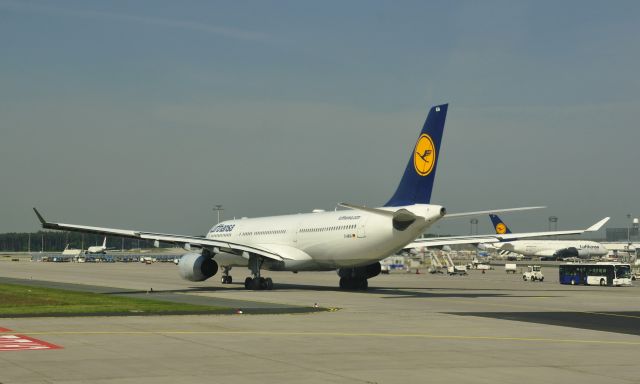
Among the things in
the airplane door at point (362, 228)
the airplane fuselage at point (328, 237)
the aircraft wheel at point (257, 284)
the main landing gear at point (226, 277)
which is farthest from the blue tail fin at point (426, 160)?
the main landing gear at point (226, 277)

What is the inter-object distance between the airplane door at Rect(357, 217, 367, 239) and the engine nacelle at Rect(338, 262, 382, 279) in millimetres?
6322

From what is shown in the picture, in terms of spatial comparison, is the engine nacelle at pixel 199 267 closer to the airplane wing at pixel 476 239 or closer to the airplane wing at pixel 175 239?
the airplane wing at pixel 175 239

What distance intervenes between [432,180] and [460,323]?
16.6m

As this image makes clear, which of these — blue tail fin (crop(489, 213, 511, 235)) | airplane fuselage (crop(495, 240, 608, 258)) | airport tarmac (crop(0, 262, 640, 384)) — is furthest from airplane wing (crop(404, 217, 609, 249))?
airplane fuselage (crop(495, 240, 608, 258))

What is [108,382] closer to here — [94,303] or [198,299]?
[94,303]

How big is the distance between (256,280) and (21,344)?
31515 millimetres

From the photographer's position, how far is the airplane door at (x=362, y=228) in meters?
47.9

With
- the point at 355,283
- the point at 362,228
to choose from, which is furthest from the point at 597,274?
the point at 362,228

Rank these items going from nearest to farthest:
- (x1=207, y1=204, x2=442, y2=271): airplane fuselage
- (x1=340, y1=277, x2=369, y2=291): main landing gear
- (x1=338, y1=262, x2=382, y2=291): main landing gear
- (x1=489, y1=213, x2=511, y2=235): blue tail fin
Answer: (x1=207, y1=204, x2=442, y2=271): airplane fuselage, (x1=338, y1=262, x2=382, y2=291): main landing gear, (x1=340, y1=277, x2=369, y2=291): main landing gear, (x1=489, y1=213, x2=511, y2=235): blue tail fin

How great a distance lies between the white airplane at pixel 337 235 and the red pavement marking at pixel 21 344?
20365 mm

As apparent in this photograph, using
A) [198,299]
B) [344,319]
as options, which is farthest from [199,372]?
[198,299]

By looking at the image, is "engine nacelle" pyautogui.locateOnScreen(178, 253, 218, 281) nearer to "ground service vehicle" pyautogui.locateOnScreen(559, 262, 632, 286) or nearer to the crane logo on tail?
the crane logo on tail

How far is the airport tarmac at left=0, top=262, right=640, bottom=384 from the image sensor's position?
1777 centimetres

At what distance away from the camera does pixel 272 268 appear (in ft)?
180
